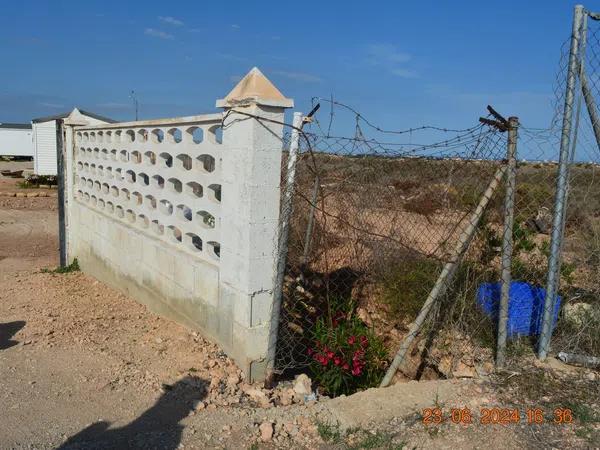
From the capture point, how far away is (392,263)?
4645 mm

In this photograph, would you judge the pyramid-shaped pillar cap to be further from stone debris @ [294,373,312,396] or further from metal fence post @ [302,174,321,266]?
stone debris @ [294,373,312,396]

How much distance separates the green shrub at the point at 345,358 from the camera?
394 centimetres

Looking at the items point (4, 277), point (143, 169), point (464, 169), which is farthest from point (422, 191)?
point (4, 277)

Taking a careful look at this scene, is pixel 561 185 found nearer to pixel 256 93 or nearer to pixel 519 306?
pixel 519 306

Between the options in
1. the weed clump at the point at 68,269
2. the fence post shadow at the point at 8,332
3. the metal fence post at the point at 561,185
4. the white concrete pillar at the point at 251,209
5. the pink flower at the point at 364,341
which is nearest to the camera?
the metal fence post at the point at 561,185

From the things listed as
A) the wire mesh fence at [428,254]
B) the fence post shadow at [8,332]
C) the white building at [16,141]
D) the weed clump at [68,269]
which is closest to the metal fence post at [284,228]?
the wire mesh fence at [428,254]

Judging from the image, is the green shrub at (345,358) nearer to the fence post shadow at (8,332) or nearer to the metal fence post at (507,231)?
the metal fence post at (507,231)

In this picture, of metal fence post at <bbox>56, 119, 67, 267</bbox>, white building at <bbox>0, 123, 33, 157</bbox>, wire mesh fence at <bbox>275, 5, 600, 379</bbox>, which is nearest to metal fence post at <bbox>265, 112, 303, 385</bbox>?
wire mesh fence at <bbox>275, 5, 600, 379</bbox>

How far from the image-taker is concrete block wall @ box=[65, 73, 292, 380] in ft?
11.6

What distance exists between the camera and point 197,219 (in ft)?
14.3

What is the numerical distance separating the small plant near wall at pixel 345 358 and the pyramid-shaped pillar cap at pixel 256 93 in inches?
70.9
